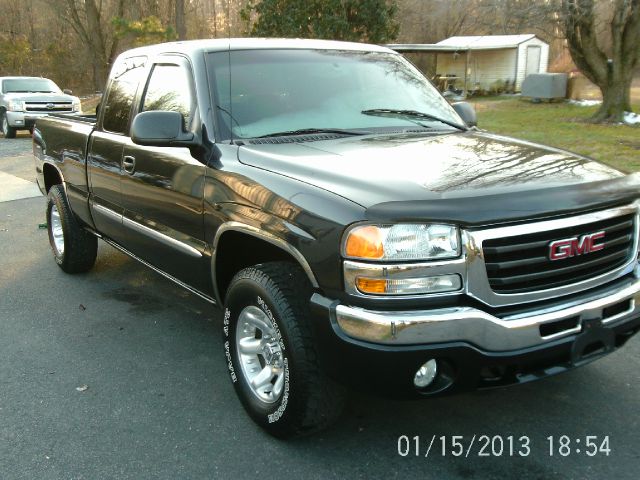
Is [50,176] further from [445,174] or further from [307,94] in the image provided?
[445,174]

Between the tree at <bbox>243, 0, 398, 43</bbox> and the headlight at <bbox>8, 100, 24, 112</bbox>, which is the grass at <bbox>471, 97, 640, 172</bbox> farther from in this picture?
the headlight at <bbox>8, 100, 24, 112</bbox>

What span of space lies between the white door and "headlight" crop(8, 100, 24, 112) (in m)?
24.4

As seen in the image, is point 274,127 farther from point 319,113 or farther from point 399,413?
point 399,413

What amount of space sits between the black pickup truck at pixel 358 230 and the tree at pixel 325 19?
23219 mm

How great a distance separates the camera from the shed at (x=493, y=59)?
3209 centimetres

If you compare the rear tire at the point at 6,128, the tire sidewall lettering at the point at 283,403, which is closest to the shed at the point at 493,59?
the rear tire at the point at 6,128

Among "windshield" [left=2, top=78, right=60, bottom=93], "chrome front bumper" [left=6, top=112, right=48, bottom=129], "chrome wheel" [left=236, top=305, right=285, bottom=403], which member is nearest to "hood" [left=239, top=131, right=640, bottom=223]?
"chrome wheel" [left=236, top=305, right=285, bottom=403]

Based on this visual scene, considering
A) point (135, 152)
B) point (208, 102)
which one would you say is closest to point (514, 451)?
point (208, 102)

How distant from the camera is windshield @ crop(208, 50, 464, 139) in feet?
11.7

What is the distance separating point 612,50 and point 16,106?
55.0ft

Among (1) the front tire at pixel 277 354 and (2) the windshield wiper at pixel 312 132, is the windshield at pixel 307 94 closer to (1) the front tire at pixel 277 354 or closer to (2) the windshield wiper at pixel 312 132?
A: (2) the windshield wiper at pixel 312 132

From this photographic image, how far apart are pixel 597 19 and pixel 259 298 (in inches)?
636

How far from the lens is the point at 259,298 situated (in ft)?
9.68

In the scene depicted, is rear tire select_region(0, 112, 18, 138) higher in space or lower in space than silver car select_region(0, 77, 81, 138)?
lower
